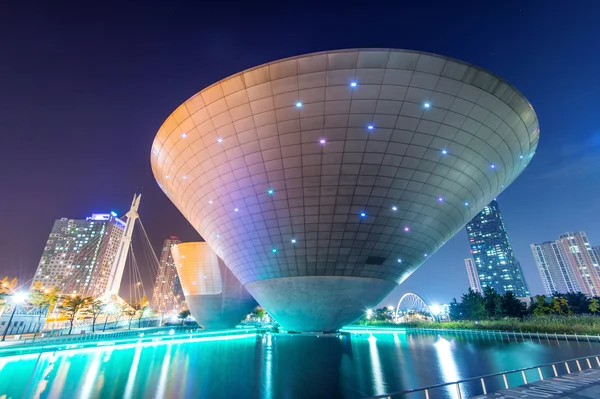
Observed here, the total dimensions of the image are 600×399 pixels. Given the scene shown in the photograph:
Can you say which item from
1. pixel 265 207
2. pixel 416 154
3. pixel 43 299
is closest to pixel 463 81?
pixel 416 154

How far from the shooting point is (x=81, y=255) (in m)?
154

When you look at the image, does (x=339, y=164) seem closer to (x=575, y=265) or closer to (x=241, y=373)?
(x=241, y=373)

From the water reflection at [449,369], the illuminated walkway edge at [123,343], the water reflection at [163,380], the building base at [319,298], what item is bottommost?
the water reflection at [163,380]

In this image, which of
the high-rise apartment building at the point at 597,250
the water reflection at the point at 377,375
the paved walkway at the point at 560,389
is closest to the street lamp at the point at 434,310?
the water reflection at the point at 377,375

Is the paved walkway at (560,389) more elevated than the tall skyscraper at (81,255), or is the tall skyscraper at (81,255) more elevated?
the tall skyscraper at (81,255)

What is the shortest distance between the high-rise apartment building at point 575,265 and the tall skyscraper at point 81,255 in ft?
885

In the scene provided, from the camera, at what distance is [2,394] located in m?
11.7

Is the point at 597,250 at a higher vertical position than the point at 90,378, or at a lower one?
higher

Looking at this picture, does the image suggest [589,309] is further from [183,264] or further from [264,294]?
[183,264]

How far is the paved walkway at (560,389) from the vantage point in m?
8.64

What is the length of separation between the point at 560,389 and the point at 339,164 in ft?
50.8

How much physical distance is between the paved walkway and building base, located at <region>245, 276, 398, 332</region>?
17.4 m

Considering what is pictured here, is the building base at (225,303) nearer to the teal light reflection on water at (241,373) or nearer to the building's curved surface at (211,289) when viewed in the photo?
the building's curved surface at (211,289)

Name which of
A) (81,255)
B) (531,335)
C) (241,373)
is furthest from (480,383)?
(81,255)
